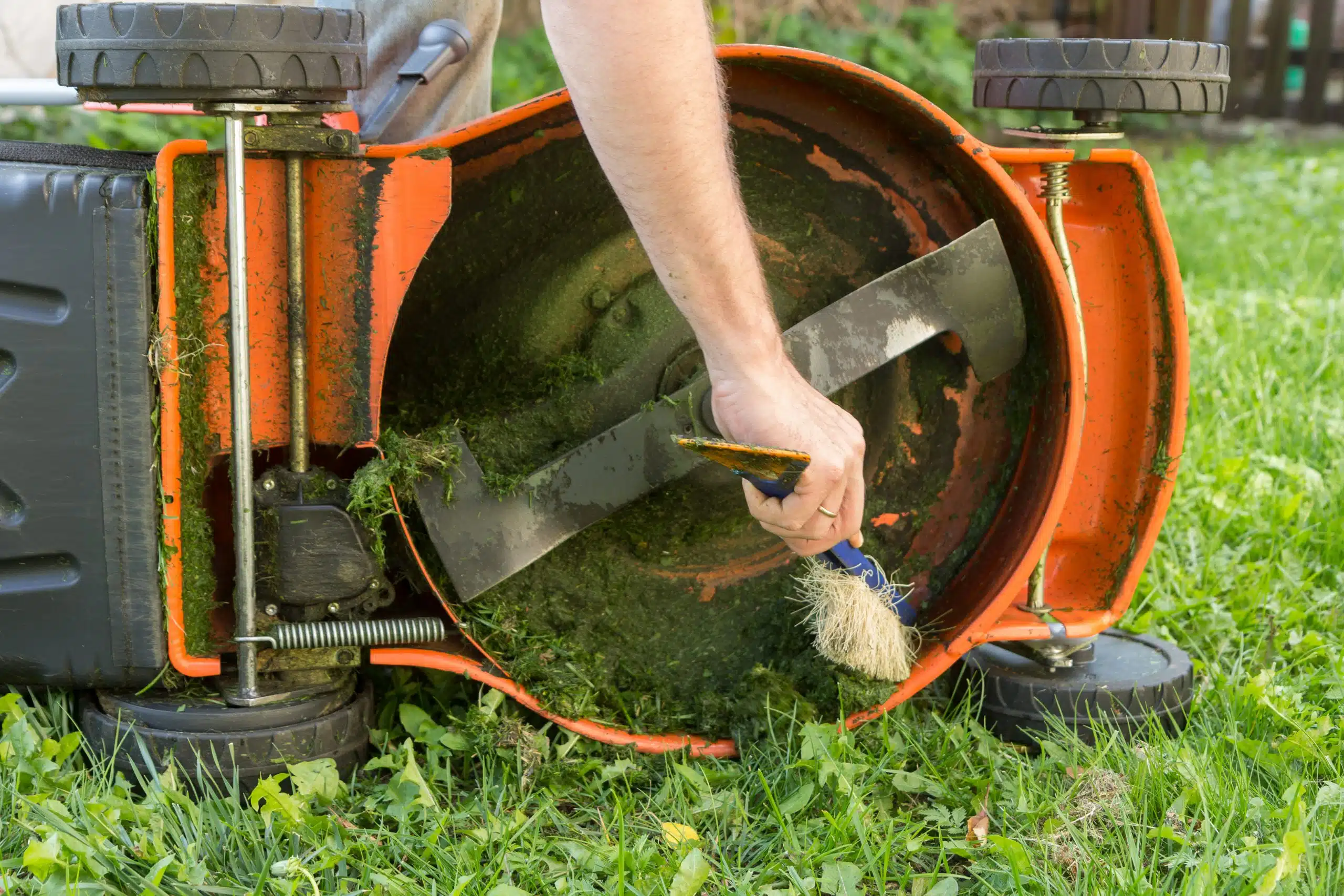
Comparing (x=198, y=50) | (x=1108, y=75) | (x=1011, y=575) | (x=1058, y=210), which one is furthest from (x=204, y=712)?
(x=1108, y=75)

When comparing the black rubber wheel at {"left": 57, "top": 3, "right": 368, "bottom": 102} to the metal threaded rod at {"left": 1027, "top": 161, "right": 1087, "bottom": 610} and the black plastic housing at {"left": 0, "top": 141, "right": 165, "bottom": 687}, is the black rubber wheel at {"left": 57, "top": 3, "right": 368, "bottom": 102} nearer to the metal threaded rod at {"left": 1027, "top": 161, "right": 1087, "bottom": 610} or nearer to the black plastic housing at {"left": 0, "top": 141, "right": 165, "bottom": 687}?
the black plastic housing at {"left": 0, "top": 141, "right": 165, "bottom": 687}

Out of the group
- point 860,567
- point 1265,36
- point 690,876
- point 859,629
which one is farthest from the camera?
→ point 1265,36

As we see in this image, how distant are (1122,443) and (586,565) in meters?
0.82

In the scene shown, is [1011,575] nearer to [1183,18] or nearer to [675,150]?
[675,150]

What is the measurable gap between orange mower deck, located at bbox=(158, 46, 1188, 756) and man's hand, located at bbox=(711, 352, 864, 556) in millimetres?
326

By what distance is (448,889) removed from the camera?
1.50m

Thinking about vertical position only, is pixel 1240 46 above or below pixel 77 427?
above

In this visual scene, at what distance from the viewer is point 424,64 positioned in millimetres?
1929

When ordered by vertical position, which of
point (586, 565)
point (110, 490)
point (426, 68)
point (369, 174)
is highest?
point (426, 68)

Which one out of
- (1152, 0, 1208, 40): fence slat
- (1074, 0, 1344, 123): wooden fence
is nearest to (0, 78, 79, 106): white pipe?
(1074, 0, 1344, 123): wooden fence

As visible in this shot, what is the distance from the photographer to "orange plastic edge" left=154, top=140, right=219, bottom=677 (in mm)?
1492

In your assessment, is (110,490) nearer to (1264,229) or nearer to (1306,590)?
(1306,590)

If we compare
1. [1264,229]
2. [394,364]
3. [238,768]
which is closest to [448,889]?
[238,768]

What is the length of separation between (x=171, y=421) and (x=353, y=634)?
0.35 metres
